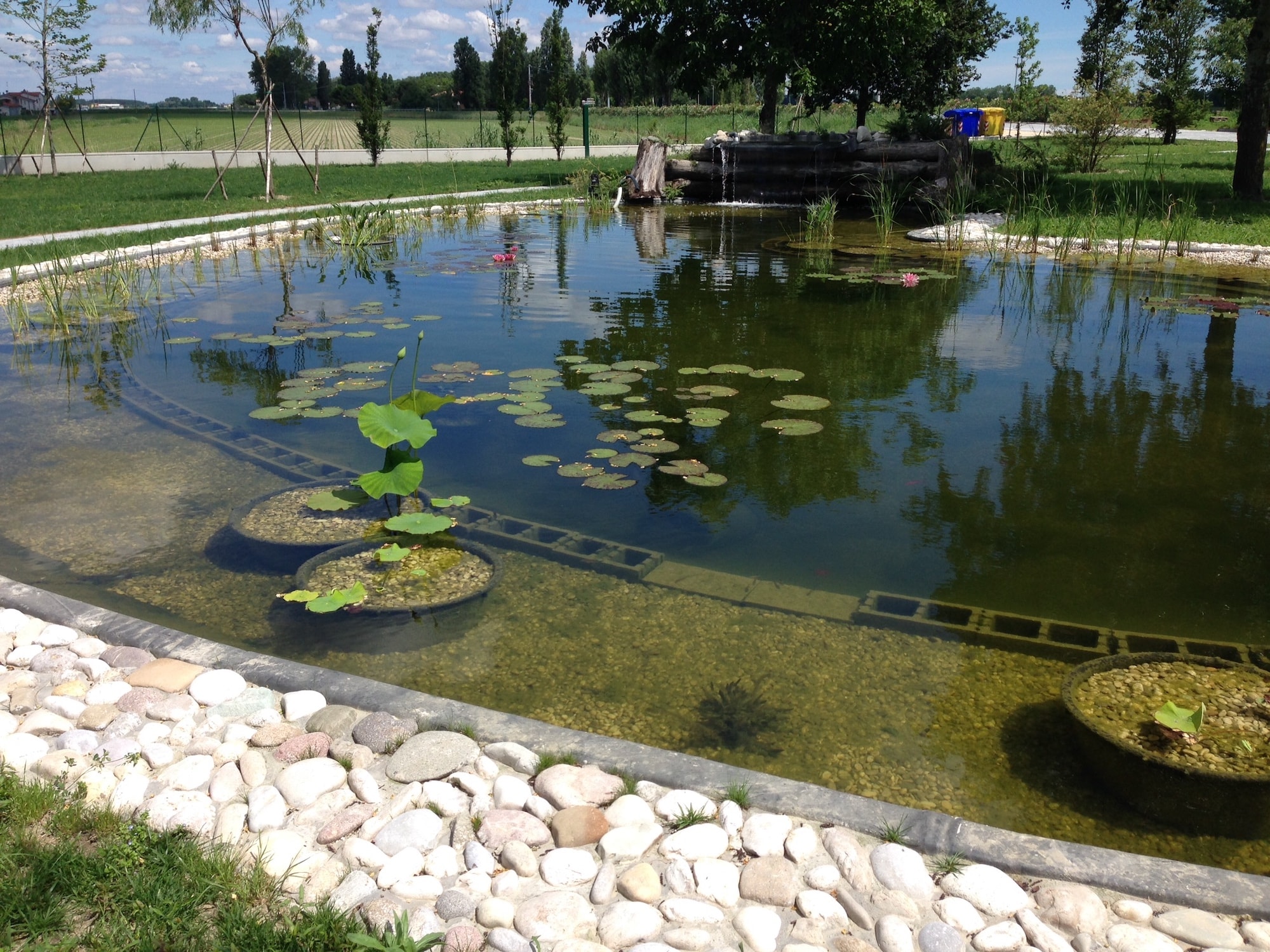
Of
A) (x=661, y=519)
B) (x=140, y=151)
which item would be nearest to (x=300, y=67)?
(x=140, y=151)

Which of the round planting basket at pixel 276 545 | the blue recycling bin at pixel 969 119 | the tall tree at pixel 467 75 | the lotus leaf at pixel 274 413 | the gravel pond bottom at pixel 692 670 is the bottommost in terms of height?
the gravel pond bottom at pixel 692 670

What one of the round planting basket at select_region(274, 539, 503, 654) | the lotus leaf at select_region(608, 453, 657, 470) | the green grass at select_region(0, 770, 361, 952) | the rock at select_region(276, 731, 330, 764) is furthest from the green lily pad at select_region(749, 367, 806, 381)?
the green grass at select_region(0, 770, 361, 952)

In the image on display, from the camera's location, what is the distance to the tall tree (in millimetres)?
56125

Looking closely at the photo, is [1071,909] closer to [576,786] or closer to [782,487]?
[576,786]

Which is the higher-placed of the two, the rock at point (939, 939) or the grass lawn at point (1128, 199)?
the grass lawn at point (1128, 199)

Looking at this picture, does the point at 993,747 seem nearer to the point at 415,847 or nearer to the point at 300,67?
the point at 415,847

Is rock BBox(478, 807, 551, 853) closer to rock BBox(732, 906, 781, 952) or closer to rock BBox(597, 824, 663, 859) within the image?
rock BBox(597, 824, 663, 859)

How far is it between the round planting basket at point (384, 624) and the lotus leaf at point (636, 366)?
2.71 m

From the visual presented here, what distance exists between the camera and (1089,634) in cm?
291

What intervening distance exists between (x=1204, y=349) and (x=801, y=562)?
170 inches

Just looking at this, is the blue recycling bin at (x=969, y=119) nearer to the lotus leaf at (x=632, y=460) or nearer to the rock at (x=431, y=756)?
the lotus leaf at (x=632, y=460)

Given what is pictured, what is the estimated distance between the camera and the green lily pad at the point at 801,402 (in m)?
4.96

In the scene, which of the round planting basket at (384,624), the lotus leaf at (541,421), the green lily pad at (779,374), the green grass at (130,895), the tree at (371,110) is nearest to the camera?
the green grass at (130,895)

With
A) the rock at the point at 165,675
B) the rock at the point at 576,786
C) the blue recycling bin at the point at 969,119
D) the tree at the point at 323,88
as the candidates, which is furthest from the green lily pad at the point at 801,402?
the tree at the point at 323,88
